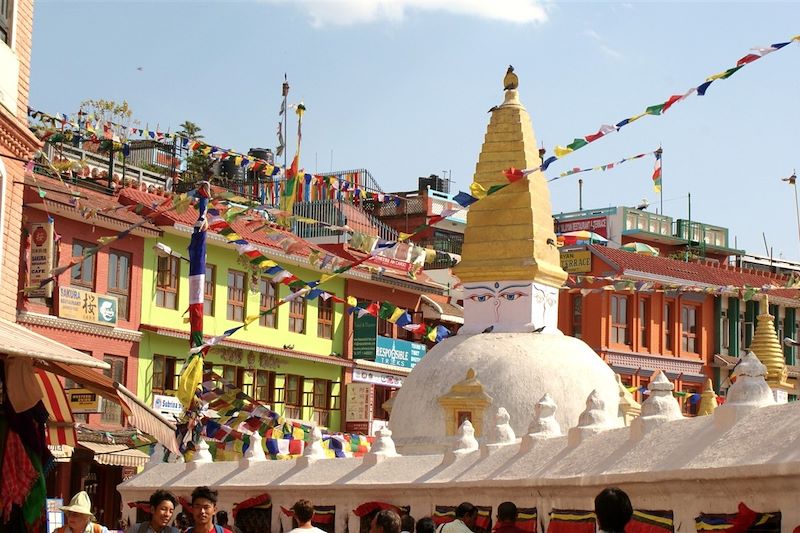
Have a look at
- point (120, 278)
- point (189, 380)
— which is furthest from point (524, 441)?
point (120, 278)

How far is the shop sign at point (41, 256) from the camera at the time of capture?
108 ft

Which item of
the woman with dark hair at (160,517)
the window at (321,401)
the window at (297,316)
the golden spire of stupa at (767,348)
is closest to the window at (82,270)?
the window at (297,316)

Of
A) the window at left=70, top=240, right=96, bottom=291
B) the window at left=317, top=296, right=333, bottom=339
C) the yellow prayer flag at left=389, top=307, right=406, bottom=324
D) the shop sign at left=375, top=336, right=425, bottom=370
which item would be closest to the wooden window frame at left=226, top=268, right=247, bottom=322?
the window at left=317, top=296, right=333, bottom=339

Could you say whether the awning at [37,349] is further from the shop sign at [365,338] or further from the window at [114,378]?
the shop sign at [365,338]

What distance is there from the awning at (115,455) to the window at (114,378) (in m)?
0.86

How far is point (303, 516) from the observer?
429 inches

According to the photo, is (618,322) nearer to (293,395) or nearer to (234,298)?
(293,395)

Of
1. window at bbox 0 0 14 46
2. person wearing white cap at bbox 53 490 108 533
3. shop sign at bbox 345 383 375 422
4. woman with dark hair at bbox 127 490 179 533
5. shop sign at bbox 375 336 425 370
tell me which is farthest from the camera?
shop sign at bbox 375 336 425 370

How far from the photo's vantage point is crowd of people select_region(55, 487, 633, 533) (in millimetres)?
8570

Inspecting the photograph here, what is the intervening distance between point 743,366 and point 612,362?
113ft

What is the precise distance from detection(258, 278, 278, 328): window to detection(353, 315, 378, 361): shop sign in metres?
3.32

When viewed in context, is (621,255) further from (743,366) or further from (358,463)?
(743,366)

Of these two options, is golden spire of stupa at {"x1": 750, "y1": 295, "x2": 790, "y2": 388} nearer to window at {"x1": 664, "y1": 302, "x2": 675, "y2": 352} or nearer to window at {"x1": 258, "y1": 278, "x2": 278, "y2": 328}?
window at {"x1": 258, "y1": 278, "x2": 278, "y2": 328}

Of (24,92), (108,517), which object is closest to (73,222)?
(108,517)
